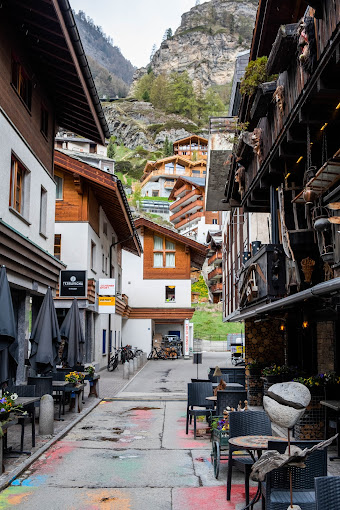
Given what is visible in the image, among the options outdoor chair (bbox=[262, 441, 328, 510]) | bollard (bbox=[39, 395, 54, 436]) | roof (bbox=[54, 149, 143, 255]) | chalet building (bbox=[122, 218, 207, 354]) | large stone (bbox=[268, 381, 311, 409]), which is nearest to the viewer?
large stone (bbox=[268, 381, 311, 409])

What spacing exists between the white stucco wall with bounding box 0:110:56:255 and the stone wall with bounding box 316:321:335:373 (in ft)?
24.2

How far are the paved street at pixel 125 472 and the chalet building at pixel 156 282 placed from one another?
93.0ft

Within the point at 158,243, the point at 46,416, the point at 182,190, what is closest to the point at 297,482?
the point at 46,416

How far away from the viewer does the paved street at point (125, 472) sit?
23.1 ft

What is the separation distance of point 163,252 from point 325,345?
31.5 metres

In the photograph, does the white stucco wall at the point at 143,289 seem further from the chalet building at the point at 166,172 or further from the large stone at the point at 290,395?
the chalet building at the point at 166,172

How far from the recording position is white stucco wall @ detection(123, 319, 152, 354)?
4281 cm

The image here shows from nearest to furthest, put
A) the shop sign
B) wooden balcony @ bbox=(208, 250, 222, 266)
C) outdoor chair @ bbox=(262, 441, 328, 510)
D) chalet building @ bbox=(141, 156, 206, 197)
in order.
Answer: outdoor chair @ bbox=(262, 441, 328, 510), the shop sign, wooden balcony @ bbox=(208, 250, 222, 266), chalet building @ bbox=(141, 156, 206, 197)

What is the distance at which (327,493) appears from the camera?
4039 mm

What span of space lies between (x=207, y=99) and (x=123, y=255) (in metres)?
128

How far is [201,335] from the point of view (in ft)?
197

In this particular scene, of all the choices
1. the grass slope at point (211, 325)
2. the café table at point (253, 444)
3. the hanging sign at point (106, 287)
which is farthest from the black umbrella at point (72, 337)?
the grass slope at point (211, 325)

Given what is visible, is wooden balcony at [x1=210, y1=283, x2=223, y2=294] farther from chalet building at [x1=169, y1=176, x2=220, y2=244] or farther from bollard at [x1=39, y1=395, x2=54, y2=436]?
bollard at [x1=39, y1=395, x2=54, y2=436]

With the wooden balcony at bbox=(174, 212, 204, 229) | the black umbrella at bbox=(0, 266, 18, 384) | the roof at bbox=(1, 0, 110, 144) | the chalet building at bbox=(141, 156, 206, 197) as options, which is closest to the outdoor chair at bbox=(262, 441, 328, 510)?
the black umbrella at bbox=(0, 266, 18, 384)
